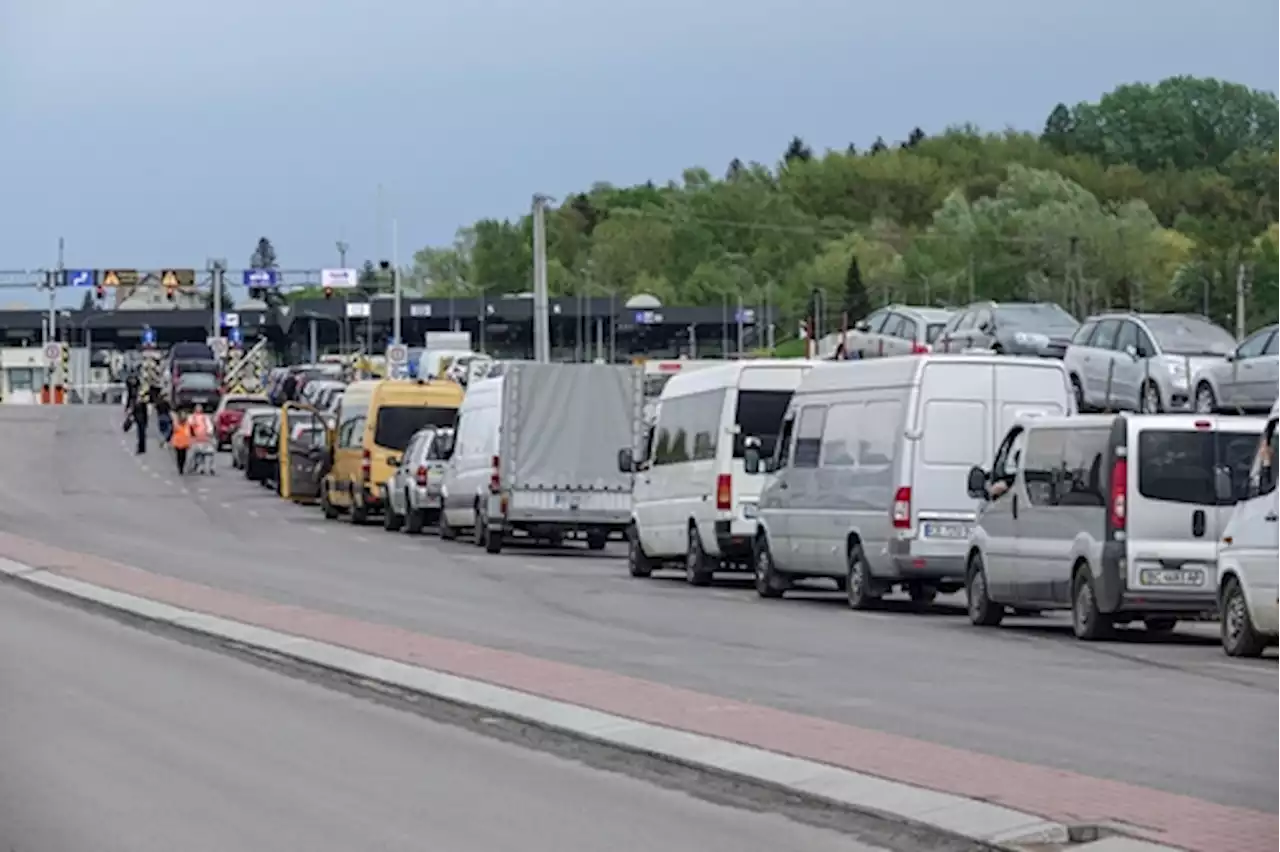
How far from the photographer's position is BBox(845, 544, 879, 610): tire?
2591 centimetres

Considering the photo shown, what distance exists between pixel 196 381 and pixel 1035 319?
150 feet

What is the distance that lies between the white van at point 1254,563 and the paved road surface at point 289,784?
690 cm

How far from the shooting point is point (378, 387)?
152 feet

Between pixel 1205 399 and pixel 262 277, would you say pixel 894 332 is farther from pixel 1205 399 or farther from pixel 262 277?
pixel 262 277

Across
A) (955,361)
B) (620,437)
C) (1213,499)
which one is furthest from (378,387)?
(1213,499)

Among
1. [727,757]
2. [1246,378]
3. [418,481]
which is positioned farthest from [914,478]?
[418,481]

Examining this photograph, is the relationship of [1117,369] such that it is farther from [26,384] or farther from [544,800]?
[26,384]

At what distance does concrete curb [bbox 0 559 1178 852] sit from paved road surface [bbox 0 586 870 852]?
0.42m

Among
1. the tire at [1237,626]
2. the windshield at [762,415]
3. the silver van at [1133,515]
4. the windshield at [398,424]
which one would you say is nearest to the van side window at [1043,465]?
the silver van at [1133,515]

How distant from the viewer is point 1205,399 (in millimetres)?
34688

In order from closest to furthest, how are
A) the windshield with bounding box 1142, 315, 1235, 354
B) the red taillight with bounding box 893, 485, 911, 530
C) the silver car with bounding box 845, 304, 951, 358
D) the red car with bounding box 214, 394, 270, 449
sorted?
1. the red taillight with bounding box 893, 485, 911, 530
2. the windshield with bounding box 1142, 315, 1235, 354
3. the silver car with bounding box 845, 304, 951, 358
4. the red car with bounding box 214, 394, 270, 449

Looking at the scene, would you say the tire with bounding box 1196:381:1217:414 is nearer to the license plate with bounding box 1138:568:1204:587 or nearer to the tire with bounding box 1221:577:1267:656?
the license plate with bounding box 1138:568:1204:587

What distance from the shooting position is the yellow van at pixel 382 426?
45.8m

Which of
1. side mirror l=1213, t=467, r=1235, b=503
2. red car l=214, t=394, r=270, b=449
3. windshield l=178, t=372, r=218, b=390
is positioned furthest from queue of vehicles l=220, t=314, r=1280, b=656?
windshield l=178, t=372, r=218, b=390
